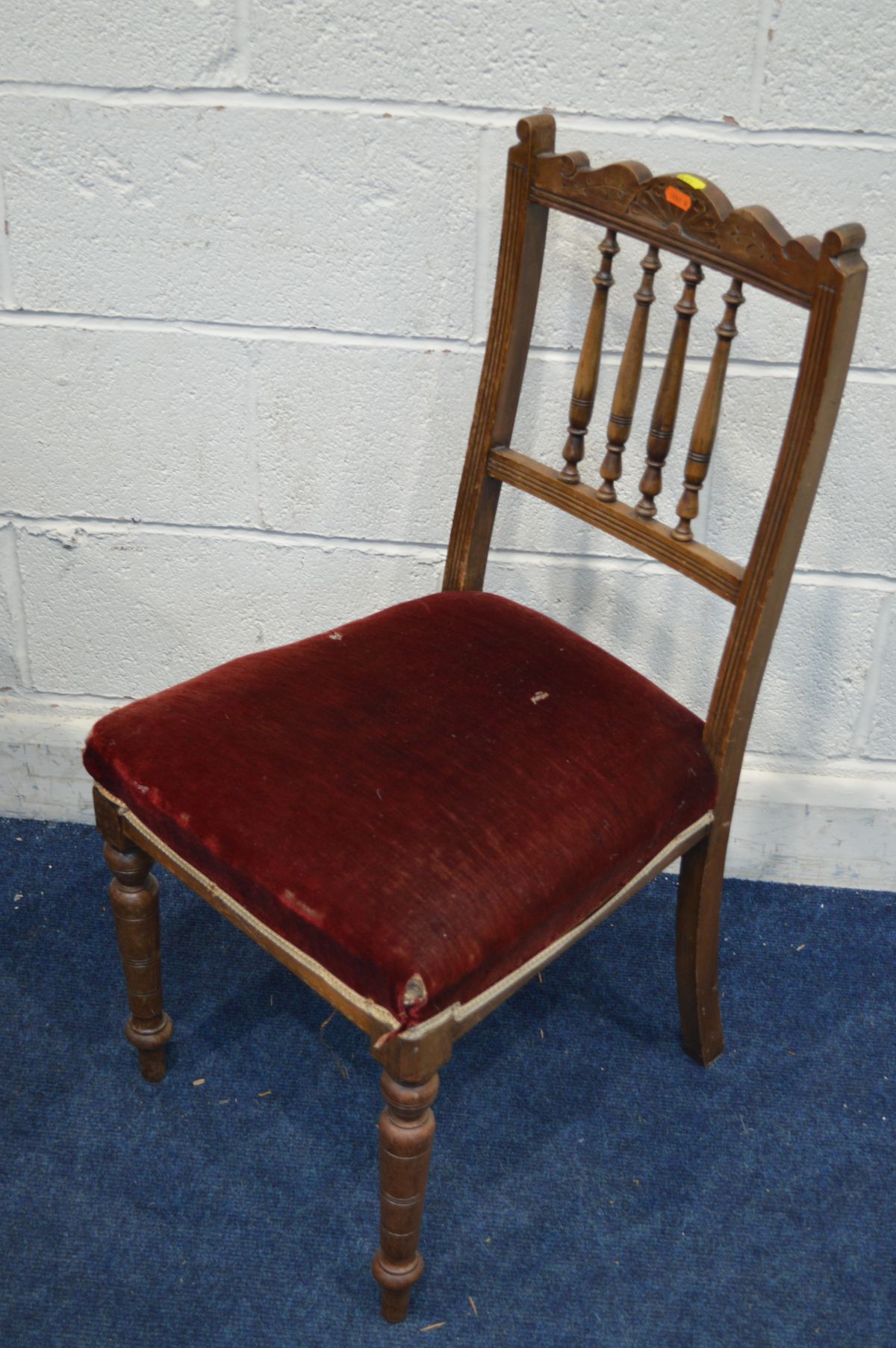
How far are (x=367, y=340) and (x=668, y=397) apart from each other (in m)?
0.45

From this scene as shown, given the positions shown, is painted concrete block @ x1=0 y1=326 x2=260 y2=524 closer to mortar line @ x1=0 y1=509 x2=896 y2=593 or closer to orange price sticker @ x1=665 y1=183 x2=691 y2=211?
mortar line @ x1=0 y1=509 x2=896 y2=593

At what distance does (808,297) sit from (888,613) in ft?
2.22

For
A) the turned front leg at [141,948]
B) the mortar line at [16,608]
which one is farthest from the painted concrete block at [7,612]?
the turned front leg at [141,948]

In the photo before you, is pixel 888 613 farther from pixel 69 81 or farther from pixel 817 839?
pixel 69 81

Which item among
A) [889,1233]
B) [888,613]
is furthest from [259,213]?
[889,1233]

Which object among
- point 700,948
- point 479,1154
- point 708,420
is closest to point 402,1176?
point 479,1154

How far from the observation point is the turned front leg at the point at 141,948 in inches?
55.3

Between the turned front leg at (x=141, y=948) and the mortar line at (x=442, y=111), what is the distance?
0.82 m

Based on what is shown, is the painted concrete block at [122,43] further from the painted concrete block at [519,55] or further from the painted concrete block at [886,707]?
the painted concrete block at [886,707]

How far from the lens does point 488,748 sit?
4.17 feet

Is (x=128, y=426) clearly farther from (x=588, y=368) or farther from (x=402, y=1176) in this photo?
(x=402, y=1176)

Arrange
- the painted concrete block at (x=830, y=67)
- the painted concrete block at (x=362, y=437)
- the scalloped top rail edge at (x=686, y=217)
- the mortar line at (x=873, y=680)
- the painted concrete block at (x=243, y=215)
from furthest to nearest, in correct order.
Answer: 1. the mortar line at (x=873, y=680)
2. the painted concrete block at (x=362, y=437)
3. the painted concrete block at (x=243, y=215)
4. the painted concrete block at (x=830, y=67)
5. the scalloped top rail edge at (x=686, y=217)

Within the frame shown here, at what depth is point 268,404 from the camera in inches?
64.3

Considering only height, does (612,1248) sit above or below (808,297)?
below
